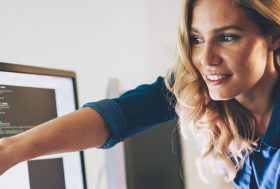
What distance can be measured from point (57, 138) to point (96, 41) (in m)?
0.87

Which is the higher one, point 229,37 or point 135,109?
point 229,37

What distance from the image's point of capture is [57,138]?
67 centimetres

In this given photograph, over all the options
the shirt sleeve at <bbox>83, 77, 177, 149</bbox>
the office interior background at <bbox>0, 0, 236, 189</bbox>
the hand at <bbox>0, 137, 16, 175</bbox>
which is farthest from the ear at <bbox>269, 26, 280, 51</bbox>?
the hand at <bbox>0, 137, 16, 175</bbox>

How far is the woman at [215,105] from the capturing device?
713 millimetres

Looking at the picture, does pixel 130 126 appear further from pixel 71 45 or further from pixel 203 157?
pixel 71 45

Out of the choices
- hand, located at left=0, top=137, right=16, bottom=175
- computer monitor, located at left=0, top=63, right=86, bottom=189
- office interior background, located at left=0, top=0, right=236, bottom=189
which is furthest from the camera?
office interior background, located at left=0, top=0, right=236, bottom=189

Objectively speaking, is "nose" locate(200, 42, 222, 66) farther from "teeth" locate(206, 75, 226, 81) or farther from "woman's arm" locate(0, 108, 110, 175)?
"woman's arm" locate(0, 108, 110, 175)

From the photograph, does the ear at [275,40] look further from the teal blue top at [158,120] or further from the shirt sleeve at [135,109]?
the shirt sleeve at [135,109]

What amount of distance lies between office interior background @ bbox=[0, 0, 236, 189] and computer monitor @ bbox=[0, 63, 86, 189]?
384 mm

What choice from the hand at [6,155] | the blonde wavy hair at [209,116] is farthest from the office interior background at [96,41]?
the hand at [6,155]

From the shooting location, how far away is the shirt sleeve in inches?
30.1

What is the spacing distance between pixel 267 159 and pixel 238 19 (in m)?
0.30

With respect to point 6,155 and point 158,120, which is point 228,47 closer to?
point 158,120

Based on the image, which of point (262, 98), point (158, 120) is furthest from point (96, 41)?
point (262, 98)
